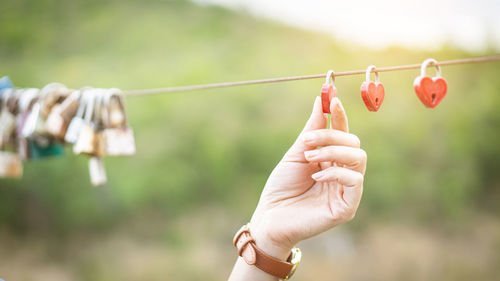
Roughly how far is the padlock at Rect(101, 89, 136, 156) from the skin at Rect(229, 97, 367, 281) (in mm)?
434

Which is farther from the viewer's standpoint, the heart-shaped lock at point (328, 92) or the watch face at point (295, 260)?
the watch face at point (295, 260)

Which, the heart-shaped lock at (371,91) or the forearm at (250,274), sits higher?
the heart-shaped lock at (371,91)

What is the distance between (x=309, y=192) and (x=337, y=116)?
0.19 meters

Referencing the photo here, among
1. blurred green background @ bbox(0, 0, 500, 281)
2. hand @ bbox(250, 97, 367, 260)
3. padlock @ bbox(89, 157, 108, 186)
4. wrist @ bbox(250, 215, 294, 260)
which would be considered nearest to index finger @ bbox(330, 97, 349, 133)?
hand @ bbox(250, 97, 367, 260)

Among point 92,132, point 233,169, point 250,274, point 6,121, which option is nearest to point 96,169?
point 92,132

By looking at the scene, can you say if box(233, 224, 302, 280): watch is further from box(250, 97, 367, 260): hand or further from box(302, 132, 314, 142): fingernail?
box(302, 132, 314, 142): fingernail

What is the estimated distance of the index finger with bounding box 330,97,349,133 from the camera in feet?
2.10

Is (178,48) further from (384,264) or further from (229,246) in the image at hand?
(384,264)

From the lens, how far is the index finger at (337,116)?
25.2 inches

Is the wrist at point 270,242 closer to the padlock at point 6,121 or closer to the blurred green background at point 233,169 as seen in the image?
the padlock at point 6,121

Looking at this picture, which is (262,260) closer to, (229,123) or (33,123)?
(33,123)

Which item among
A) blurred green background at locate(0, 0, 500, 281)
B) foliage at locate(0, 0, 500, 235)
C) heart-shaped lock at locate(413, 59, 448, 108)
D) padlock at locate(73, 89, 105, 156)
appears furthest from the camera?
foliage at locate(0, 0, 500, 235)

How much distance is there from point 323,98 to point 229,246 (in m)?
3.12

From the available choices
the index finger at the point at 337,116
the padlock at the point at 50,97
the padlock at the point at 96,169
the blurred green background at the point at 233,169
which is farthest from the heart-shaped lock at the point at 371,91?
the blurred green background at the point at 233,169
